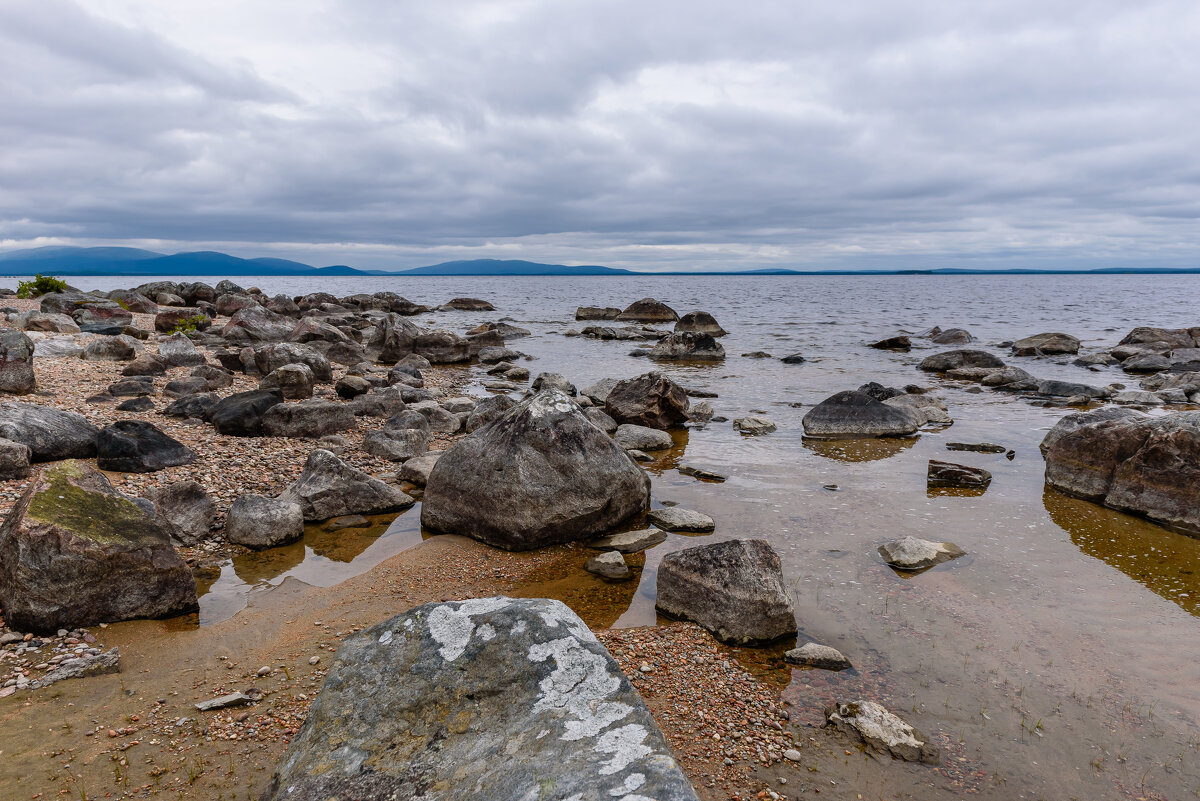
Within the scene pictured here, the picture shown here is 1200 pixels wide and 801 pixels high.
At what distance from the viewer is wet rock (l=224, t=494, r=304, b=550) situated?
25.9 feet

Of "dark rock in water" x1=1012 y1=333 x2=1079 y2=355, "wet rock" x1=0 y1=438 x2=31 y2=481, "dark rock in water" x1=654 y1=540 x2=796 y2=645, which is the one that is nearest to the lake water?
A: "dark rock in water" x1=654 y1=540 x2=796 y2=645

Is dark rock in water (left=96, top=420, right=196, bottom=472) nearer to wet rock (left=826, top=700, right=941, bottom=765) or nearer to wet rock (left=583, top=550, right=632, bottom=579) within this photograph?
wet rock (left=583, top=550, right=632, bottom=579)

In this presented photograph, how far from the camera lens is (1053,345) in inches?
1182

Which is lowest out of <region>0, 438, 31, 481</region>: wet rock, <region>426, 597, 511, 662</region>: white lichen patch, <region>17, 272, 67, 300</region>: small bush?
<region>0, 438, 31, 481</region>: wet rock

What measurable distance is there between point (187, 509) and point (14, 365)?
774 centimetres

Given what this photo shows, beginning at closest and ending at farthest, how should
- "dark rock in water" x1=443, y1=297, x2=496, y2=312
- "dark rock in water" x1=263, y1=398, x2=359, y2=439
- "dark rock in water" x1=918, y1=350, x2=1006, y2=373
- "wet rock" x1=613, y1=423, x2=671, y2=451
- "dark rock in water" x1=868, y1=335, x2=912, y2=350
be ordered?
1. "dark rock in water" x1=263, y1=398, x2=359, y2=439
2. "wet rock" x1=613, y1=423, x2=671, y2=451
3. "dark rock in water" x1=918, y1=350, x2=1006, y2=373
4. "dark rock in water" x1=868, y1=335, x2=912, y2=350
5. "dark rock in water" x1=443, y1=297, x2=496, y2=312

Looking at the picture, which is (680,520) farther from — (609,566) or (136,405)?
(136,405)

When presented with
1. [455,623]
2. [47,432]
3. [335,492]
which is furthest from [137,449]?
[455,623]

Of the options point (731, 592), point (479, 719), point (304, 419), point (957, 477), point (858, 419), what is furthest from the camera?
point (858, 419)

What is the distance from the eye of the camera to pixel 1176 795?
14.6 feet

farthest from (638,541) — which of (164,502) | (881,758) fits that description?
(164,502)

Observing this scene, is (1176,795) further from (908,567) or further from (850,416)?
(850,416)

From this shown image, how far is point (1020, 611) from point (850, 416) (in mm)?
8127

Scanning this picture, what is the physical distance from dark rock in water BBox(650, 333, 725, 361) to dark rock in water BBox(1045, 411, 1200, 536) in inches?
760
